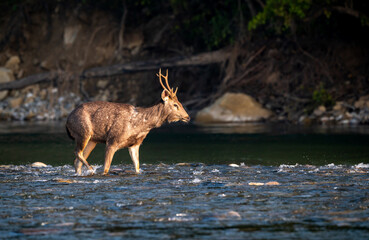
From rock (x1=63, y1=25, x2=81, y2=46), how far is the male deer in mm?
24156

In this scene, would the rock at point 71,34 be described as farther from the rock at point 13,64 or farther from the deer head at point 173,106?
the deer head at point 173,106

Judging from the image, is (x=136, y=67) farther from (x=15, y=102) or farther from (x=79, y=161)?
(x=79, y=161)

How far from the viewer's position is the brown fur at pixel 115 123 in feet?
39.4

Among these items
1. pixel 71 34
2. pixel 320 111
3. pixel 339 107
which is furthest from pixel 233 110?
pixel 71 34

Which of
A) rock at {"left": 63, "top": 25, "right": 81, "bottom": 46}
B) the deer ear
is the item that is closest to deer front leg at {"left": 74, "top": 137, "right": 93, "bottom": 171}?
the deer ear

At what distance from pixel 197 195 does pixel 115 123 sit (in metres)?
3.34

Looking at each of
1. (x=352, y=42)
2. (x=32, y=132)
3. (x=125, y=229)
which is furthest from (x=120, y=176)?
(x=352, y=42)

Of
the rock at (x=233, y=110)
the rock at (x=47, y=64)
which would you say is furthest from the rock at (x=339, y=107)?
the rock at (x=47, y=64)

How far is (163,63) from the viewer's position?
29906 mm

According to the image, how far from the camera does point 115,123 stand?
1203 cm

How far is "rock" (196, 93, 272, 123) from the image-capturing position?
26.5 meters

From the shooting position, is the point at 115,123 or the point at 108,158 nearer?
the point at 108,158

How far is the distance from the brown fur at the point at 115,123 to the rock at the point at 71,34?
951 inches

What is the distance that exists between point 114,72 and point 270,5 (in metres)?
10.2
